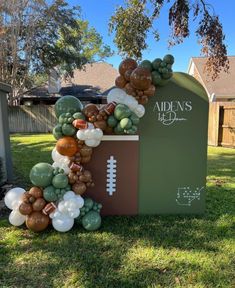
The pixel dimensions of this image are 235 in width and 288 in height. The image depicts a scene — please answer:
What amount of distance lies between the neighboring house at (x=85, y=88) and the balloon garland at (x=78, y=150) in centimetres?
1690

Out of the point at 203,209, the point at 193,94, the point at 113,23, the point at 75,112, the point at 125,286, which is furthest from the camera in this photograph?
the point at 113,23

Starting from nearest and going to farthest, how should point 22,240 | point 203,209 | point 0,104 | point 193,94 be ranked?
point 22,240, point 193,94, point 203,209, point 0,104

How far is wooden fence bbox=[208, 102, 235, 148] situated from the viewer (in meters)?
10.6

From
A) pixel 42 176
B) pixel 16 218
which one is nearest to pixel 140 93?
pixel 42 176

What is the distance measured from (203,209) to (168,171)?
73cm

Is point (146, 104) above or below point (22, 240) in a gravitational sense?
above

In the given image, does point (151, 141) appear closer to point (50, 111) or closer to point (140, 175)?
point (140, 175)

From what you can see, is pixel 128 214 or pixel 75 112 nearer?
pixel 75 112

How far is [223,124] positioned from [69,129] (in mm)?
8854

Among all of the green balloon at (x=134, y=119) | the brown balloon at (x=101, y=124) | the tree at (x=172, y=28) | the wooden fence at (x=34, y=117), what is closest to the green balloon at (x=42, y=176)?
the brown balloon at (x=101, y=124)

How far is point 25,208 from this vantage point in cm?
320

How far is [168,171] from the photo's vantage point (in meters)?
3.77

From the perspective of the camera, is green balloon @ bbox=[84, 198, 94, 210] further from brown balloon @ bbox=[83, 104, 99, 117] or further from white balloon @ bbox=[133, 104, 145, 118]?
white balloon @ bbox=[133, 104, 145, 118]

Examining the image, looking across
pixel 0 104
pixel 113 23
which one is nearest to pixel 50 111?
pixel 113 23
